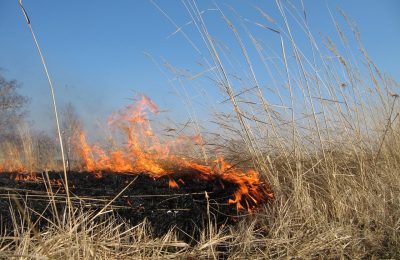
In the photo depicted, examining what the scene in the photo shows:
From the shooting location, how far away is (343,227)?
1995 mm

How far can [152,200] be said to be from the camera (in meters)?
2.26

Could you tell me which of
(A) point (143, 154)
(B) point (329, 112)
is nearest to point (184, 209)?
(A) point (143, 154)

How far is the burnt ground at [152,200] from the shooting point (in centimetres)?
204

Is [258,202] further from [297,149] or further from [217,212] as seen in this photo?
[297,149]

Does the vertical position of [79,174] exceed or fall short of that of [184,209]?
it exceeds it

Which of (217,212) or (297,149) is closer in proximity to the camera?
(217,212)

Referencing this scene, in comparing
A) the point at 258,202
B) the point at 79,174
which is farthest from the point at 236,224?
the point at 79,174

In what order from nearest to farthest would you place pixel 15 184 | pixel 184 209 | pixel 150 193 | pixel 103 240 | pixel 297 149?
pixel 103 240, pixel 184 209, pixel 150 193, pixel 15 184, pixel 297 149

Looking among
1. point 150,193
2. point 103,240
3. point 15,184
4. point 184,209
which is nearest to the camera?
point 103,240

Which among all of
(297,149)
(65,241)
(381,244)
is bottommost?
(381,244)

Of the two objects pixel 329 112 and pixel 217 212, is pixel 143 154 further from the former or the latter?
pixel 329 112

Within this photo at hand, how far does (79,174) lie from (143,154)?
561 mm

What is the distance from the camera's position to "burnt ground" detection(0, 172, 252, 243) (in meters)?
2.04

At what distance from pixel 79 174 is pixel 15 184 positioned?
1.74ft
